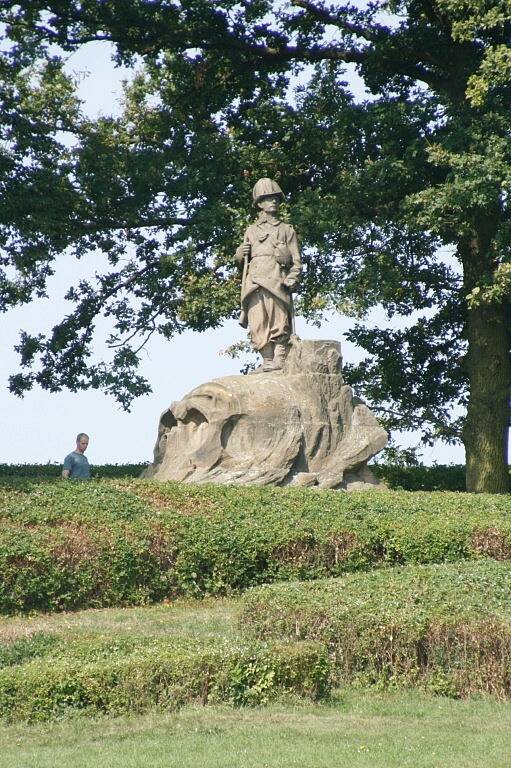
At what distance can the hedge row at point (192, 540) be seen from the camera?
417 inches

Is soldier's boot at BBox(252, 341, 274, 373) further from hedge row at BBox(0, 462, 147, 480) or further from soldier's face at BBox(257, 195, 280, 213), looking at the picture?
hedge row at BBox(0, 462, 147, 480)

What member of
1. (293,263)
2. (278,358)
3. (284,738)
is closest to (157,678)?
(284,738)

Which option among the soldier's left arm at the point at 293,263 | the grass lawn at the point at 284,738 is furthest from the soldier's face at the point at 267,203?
the grass lawn at the point at 284,738

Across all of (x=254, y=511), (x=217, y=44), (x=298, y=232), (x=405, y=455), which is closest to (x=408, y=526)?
(x=254, y=511)

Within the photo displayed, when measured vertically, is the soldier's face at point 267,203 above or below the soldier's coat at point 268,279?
above

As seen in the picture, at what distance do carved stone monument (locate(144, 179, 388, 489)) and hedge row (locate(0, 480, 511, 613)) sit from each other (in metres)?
1.79

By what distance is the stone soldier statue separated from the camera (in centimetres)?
1580

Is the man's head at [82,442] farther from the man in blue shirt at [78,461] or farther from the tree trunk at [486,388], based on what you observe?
the tree trunk at [486,388]

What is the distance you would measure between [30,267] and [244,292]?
5.35 m

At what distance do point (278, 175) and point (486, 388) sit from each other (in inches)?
192

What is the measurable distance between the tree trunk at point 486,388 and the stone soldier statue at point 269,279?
12.9 ft

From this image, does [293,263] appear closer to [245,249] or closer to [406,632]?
[245,249]

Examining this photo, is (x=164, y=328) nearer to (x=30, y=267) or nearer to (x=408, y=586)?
(x=30, y=267)

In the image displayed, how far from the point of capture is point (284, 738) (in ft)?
23.1
